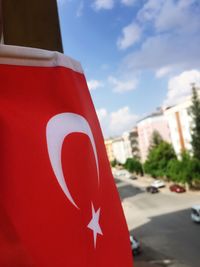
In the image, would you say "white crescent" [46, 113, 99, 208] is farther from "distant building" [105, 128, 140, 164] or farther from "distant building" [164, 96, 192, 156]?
"distant building" [105, 128, 140, 164]

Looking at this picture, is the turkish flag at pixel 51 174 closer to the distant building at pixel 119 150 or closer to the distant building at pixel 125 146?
the distant building at pixel 125 146

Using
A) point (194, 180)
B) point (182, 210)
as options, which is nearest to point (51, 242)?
point (182, 210)

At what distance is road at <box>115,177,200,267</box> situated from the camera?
655 cm

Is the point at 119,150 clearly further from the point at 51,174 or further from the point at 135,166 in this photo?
Answer: the point at 51,174

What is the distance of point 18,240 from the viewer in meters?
0.41

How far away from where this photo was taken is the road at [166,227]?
6546mm

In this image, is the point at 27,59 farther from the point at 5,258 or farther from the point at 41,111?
the point at 5,258

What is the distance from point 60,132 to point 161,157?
18.4 m

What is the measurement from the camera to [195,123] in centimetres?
1460

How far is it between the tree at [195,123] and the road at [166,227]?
1.69m

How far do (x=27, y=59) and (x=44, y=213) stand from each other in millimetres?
210

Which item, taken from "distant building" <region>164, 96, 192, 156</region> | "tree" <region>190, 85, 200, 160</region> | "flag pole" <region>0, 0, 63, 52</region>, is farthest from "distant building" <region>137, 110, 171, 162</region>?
"flag pole" <region>0, 0, 63, 52</region>

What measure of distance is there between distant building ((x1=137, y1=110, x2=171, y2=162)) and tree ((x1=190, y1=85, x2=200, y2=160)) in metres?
7.92

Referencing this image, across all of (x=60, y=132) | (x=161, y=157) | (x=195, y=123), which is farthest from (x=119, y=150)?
(x=60, y=132)
